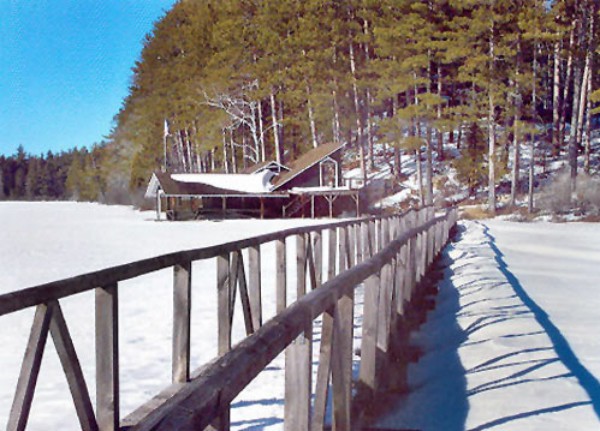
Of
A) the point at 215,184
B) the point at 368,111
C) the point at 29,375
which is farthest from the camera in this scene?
the point at 368,111

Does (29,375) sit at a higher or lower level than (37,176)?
lower

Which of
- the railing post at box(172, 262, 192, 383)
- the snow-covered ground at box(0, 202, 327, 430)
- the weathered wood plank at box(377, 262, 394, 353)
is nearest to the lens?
the railing post at box(172, 262, 192, 383)

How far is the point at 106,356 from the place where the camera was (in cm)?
266

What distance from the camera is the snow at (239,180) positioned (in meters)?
41.1

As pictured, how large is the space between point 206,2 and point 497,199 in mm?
33636

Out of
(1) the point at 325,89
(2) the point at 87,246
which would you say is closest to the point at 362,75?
(1) the point at 325,89

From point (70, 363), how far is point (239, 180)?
40.2 m

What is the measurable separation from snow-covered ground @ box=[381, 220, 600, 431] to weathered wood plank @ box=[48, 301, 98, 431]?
7.01 feet

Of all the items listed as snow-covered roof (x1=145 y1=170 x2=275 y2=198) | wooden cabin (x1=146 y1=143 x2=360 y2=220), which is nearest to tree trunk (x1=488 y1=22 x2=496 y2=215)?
wooden cabin (x1=146 y1=143 x2=360 y2=220)

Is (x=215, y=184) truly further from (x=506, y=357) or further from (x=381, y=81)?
(x=506, y=357)

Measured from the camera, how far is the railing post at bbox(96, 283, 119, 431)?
104 inches

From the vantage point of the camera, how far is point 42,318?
2.20 m

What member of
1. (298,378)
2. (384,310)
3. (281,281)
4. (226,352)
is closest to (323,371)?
(298,378)

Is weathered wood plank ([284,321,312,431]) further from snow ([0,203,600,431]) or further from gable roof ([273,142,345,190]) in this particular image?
gable roof ([273,142,345,190])
